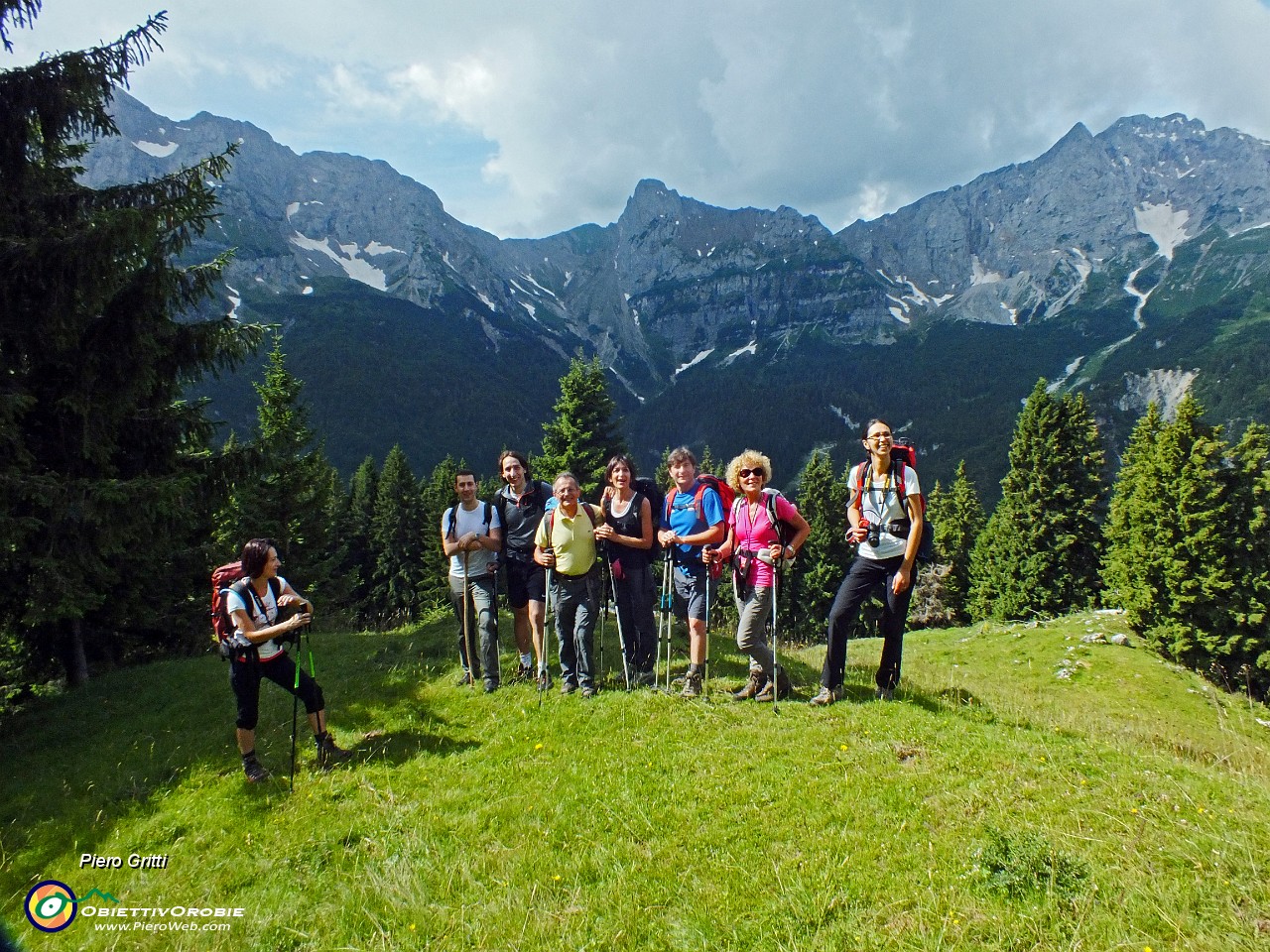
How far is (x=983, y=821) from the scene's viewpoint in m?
4.47

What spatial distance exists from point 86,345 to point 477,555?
24.8 feet

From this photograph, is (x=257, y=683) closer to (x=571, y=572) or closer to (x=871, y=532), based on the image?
(x=571, y=572)

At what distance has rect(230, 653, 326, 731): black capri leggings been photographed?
6.43m

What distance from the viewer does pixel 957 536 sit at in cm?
4431

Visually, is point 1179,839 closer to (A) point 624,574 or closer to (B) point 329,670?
(A) point 624,574

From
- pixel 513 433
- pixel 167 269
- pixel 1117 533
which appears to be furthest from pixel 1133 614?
pixel 513 433

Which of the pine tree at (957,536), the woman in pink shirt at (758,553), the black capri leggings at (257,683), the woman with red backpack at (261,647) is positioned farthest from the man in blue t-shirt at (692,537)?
the pine tree at (957,536)

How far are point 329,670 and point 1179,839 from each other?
12742 millimetres

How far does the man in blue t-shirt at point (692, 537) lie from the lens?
7.80m

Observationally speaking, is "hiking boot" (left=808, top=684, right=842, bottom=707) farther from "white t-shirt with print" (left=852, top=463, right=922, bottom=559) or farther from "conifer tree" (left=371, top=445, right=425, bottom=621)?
"conifer tree" (left=371, top=445, right=425, bottom=621)

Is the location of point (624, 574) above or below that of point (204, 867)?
above

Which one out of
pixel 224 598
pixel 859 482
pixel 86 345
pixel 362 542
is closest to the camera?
pixel 224 598

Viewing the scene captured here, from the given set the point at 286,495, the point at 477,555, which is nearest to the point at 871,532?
the point at 477,555

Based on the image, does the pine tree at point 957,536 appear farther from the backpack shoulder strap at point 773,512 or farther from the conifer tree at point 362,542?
the conifer tree at point 362,542
